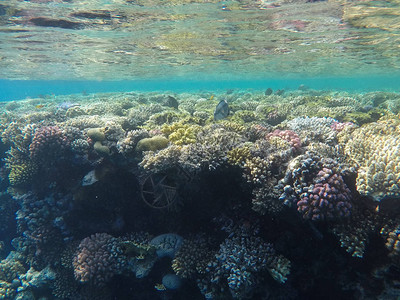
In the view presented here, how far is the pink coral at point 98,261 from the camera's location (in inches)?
237

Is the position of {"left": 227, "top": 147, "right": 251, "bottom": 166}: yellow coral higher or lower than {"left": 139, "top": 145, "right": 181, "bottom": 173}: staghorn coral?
higher

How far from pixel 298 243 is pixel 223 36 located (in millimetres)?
18511

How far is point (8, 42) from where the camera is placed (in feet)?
60.1

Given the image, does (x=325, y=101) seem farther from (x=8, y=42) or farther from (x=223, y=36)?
(x=8, y=42)

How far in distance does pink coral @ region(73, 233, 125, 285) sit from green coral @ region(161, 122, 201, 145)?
3614 millimetres

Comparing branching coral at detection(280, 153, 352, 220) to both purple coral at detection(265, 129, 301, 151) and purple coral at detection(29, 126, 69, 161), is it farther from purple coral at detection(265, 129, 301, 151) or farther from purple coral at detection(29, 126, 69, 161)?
purple coral at detection(29, 126, 69, 161)

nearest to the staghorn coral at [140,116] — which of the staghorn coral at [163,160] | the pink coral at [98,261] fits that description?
the staghorn coral at [163,160]

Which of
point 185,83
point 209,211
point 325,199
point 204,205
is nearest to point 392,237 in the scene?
point 325,199

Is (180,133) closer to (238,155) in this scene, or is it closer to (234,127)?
(234,127)

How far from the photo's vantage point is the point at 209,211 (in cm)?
568

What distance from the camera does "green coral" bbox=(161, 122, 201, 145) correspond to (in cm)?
596

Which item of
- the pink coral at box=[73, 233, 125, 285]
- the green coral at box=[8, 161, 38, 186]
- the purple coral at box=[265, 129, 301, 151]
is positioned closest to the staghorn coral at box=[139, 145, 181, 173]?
the purple coral at box=[265, 129, 301, 151]

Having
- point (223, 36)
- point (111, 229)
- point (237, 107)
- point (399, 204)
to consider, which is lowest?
point (111, 229)

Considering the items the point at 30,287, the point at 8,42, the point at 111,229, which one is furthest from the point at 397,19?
the point at 8,42
